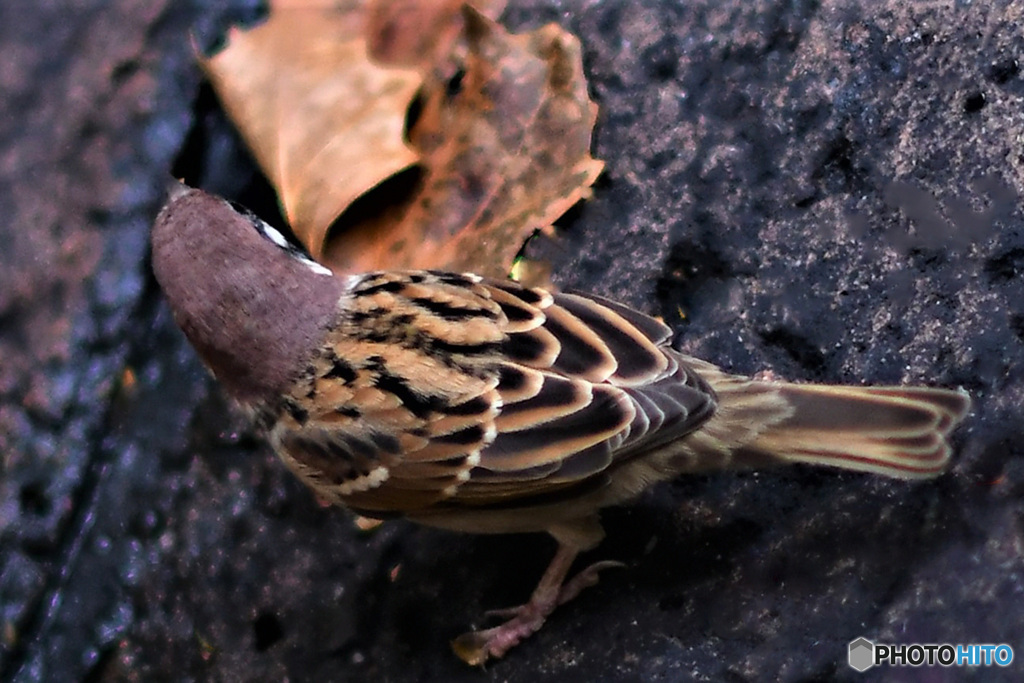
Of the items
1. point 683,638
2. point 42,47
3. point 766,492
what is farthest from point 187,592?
point 42,47

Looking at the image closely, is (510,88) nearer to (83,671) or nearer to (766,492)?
(766,492)

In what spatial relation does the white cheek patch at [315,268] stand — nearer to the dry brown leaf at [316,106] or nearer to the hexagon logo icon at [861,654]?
the dry brown leaf at [316,106]

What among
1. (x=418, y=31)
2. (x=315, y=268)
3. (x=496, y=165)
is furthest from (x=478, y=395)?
(x=418, y=31)

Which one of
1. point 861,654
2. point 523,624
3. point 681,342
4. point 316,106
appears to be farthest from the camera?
point 316,106

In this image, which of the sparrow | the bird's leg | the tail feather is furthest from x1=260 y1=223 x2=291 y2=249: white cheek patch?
the tail feather

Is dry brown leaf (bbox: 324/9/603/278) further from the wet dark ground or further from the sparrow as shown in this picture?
the sparrow

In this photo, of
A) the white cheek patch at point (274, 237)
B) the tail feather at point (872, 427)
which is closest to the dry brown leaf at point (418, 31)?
the white cheek patch at point (274, 237)

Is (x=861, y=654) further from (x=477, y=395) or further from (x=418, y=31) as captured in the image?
(x=418, y=31)
